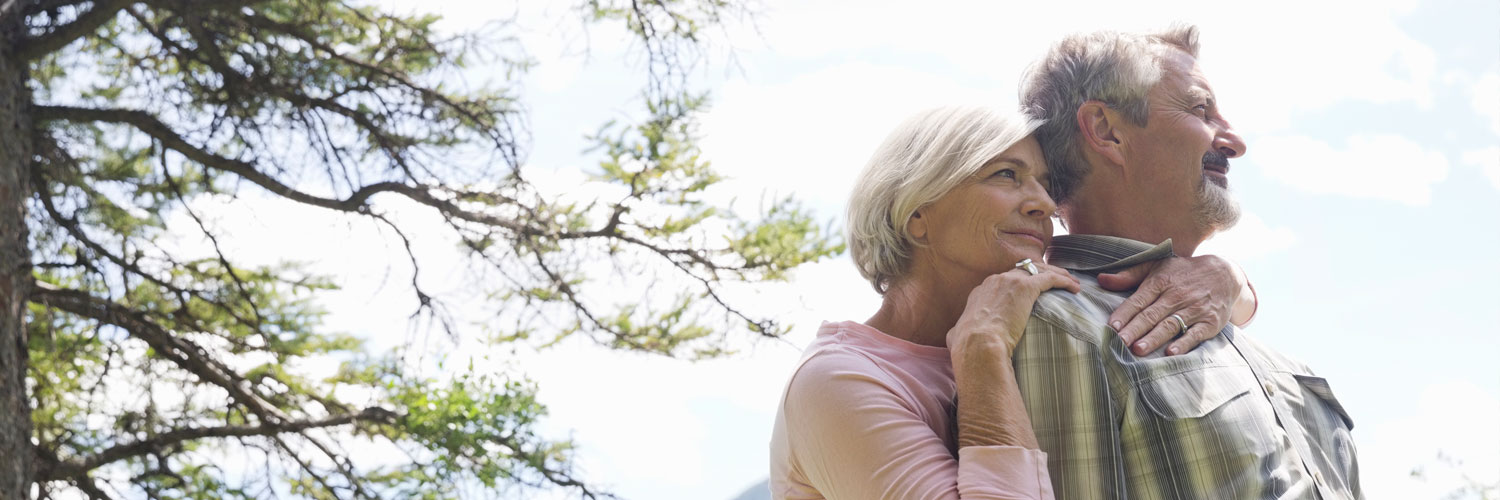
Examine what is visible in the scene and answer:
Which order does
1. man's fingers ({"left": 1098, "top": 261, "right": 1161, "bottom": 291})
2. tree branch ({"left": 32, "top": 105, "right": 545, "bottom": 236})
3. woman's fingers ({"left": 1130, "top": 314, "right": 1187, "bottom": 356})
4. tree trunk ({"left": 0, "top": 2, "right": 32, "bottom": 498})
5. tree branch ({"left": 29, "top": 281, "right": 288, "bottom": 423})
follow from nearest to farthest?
woman's fingers ({"left": 1130, "top": 314, "right": 1187, "bottom": 356})
man's fingers ({"left": 1098, "top": 261, "right": 1161, "bottom": 291})
tree trunk ({"left": 0, "top": 2, "right": 32, "bottom": 498})
tree branch ({"left": 32, "top": 105, "right": 545, "bottom": 236})
tree branch ({"left": 29, "top": 281, "right": 288, "bottom": 423})

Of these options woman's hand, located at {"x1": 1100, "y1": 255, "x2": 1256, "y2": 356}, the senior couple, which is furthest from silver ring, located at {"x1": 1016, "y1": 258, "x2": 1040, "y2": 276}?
woman's hand, located at {"x1": 1100, "y1": 255, "x2": 1256, "y2": 356}

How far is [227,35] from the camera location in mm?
5434

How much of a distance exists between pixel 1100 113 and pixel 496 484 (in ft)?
14.9

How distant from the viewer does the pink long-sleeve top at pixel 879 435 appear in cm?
150

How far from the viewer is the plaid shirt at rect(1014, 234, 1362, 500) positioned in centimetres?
158

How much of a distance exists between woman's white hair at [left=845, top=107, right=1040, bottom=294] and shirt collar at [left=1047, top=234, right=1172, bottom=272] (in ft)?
0.71

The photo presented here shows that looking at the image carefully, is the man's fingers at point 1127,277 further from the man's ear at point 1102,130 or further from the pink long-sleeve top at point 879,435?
the pink long-sleeve top at point 879,435

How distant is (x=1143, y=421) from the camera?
1604 millimetres

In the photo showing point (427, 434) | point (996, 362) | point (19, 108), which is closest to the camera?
point (996, 362)

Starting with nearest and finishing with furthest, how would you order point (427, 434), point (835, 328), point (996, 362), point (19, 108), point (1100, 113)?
point (996, 362)
point (835, 328)
point (1100, 113)
point (19, 108)
point (427, 434)

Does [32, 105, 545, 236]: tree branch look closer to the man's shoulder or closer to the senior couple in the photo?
the senior couple

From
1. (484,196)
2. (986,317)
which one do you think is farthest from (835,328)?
(484,196)

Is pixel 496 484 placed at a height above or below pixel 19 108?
below

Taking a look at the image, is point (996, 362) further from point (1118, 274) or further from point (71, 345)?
point (71, 345)
